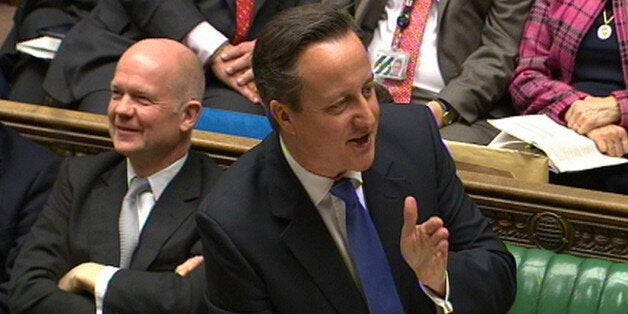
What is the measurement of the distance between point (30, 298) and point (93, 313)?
15 centimetres

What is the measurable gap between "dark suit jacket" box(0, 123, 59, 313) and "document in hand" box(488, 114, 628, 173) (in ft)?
3.54

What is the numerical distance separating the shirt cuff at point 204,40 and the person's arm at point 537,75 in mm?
808

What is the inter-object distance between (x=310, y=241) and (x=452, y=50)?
1.38 m

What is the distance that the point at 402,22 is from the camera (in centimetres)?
329

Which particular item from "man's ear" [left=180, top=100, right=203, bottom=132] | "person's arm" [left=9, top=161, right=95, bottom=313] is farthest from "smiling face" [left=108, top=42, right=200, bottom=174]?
"person's arm" [left=9, top=161, right=95, bottom=313]

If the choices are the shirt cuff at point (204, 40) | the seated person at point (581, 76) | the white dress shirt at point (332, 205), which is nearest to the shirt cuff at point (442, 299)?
the white dress shirt at point (332, 205)

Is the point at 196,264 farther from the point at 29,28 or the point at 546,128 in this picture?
the point at 29,28

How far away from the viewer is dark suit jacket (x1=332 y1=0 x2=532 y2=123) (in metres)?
3.20

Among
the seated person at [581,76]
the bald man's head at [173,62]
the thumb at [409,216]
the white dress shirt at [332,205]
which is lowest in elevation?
the seated person at [581,76]

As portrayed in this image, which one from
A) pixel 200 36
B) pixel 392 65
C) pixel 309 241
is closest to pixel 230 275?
pixel 309 241

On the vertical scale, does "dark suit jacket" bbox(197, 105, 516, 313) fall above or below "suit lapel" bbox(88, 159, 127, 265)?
above

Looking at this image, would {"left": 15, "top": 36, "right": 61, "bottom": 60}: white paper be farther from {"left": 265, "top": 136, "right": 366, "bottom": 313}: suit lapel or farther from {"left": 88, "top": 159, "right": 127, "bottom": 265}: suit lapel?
{"left": 265, "top": 136, "right": 366, "bottom": 313}: suit lapel

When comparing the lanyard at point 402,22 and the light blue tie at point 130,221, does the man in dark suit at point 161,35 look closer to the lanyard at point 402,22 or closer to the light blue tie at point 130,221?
the lanyard at point 402,22

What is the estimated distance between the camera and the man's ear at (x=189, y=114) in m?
2.64
